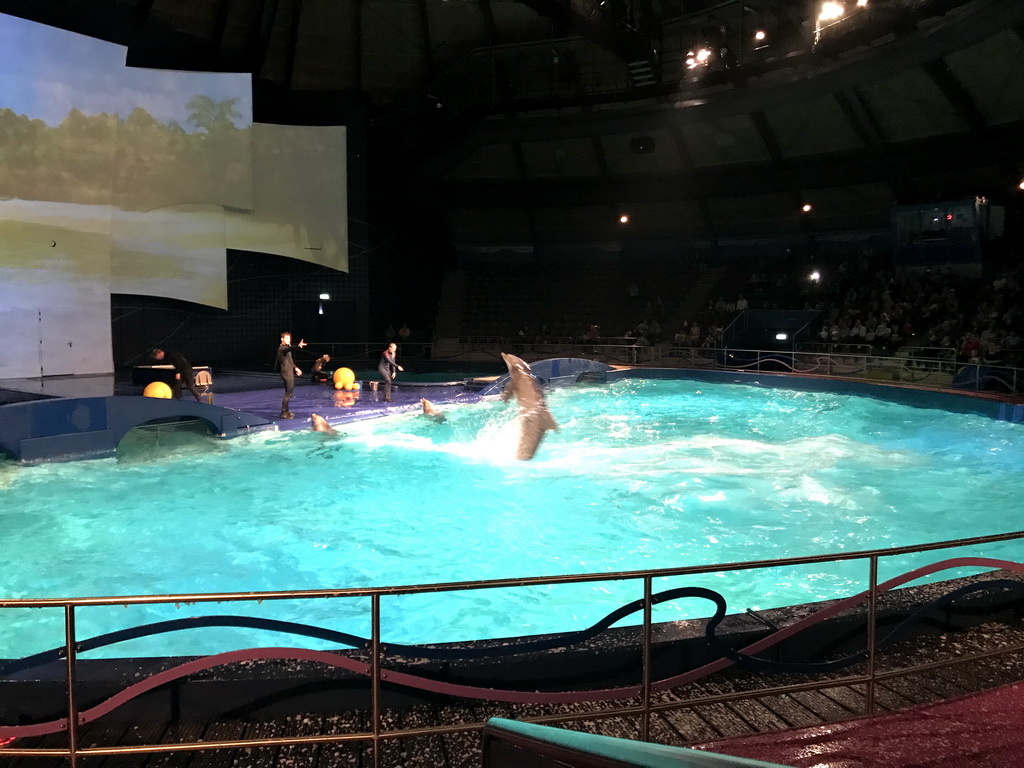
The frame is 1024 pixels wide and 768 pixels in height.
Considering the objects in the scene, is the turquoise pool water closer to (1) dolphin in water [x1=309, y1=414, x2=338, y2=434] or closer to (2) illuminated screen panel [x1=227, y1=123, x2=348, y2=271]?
(1) dolphin in water [x1=309, y1=414, x2=338, y2=434]

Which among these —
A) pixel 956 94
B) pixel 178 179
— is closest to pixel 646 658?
pixel 178 179

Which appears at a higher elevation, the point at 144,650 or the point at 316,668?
the point at 316,668

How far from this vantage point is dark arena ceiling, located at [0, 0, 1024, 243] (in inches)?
655

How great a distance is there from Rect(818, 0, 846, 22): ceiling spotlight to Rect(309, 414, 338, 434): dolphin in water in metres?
12.7

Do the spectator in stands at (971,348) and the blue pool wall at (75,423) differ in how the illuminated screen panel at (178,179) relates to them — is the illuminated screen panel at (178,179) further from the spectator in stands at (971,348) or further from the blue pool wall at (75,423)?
the spectator in stands at (971,348)

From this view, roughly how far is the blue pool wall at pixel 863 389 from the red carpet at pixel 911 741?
12074 mm

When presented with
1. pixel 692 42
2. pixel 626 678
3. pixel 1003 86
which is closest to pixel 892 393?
pixel 1003 86

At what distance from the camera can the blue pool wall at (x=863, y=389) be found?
529 inches

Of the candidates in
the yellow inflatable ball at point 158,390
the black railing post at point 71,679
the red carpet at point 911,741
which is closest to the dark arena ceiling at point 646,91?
the yellow inflatable ball at point 158,390

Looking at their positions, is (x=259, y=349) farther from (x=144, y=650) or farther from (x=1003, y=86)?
(x=1003, y=86)

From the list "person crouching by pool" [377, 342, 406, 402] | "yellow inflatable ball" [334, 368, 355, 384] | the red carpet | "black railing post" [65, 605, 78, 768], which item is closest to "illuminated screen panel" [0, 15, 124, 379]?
"yellow inflatable ball" [334, 368, 355, 384]

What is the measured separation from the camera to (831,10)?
48.1 feet

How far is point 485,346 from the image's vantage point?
23812 millimetres

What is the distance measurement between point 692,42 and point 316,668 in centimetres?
2129
